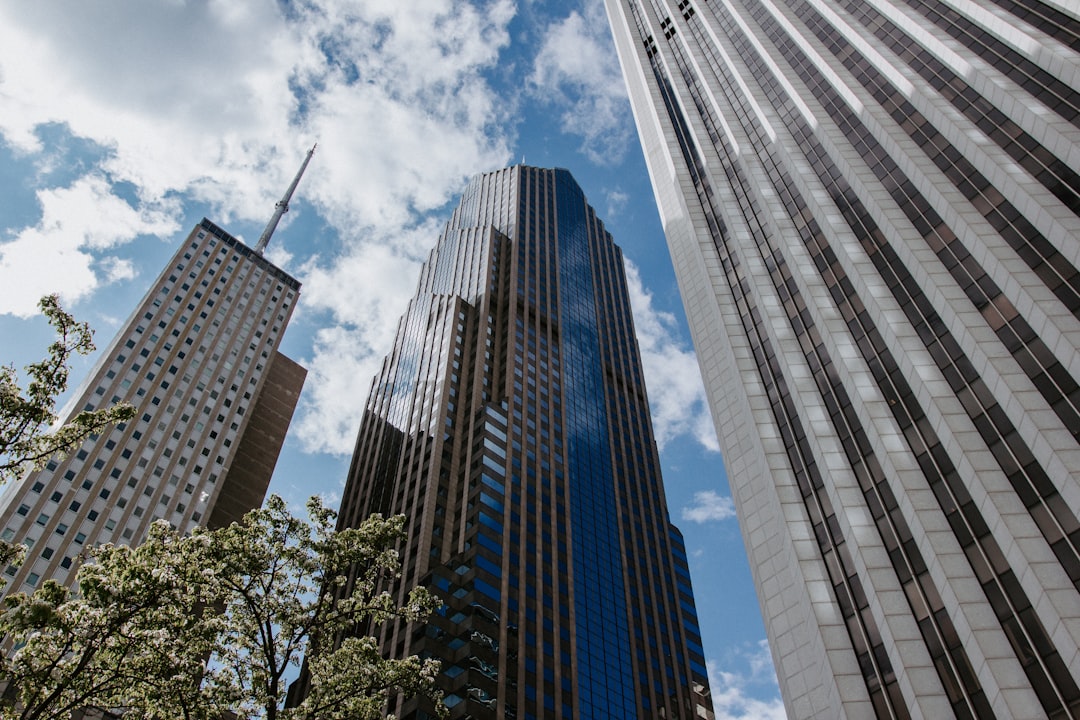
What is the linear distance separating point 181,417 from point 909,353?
98803mm

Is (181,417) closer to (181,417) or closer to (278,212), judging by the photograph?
(181,417)

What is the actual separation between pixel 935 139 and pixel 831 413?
2485cm

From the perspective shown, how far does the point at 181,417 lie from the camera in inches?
4274

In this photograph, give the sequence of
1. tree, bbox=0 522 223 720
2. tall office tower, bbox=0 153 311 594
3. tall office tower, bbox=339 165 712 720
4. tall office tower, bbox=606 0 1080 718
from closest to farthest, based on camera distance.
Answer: tree, bbox=0 522 223 720 < tall office tower, bbox=606 0 1080 718 < tall office tower, bbox=339 165 712 720 < tall office tower, bbox=0 153 311 594

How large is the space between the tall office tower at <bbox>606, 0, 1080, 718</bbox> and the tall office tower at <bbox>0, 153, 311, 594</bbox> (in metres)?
73.9

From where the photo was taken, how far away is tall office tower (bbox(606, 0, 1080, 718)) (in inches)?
1372

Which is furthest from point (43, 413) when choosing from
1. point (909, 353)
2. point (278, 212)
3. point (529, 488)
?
point (278, 212)

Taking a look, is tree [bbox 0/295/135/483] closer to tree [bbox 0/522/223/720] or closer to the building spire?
tree [bbox 0/522/223/720]

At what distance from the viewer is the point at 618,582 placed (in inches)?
4338

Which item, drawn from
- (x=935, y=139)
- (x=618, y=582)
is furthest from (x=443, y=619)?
(x=935, y=139)

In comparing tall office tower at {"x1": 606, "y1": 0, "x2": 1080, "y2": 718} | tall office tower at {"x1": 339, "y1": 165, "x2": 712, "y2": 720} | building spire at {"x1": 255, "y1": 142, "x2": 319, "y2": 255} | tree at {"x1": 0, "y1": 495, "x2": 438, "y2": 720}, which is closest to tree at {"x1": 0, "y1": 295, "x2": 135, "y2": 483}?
tree at {"x1": 0, "y1": 495, "x2": 438, "y2": 720}

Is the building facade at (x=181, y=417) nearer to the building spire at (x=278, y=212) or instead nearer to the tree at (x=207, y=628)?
the building spire at (x=278, y=212)

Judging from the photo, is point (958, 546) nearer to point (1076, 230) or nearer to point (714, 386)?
point (1076, 230)

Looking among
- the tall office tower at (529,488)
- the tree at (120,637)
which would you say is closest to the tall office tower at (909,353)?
the tree at (120,637)
